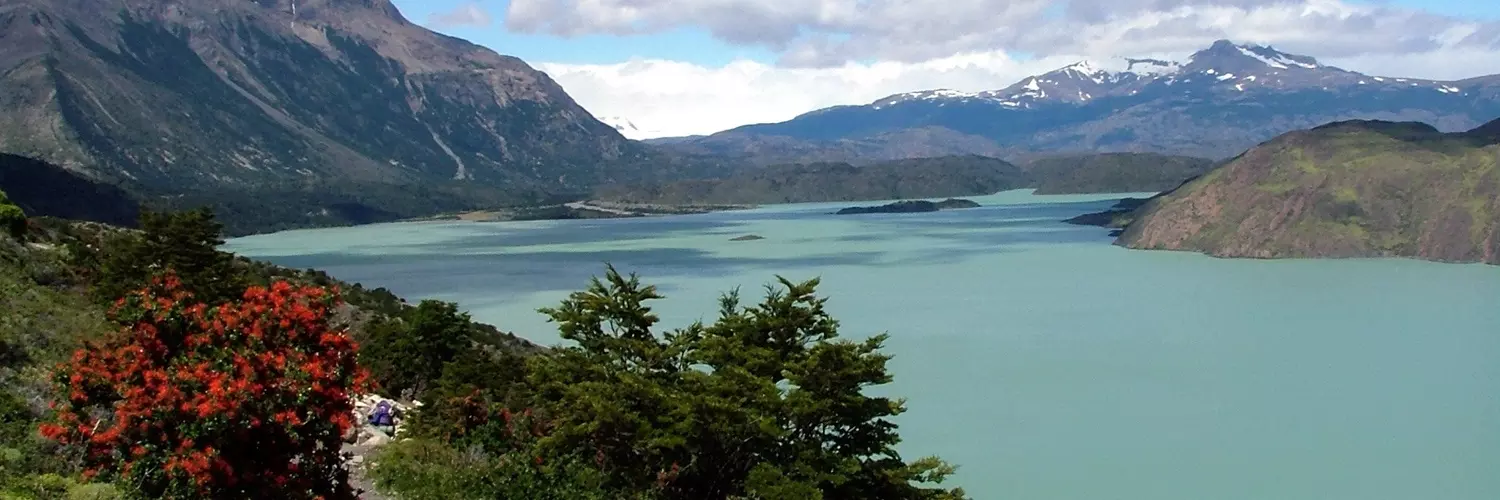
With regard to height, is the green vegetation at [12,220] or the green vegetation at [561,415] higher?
the green vegetation at [12,220]

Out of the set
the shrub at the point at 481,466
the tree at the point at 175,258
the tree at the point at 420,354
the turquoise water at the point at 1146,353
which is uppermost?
the tree at the point at 175,258

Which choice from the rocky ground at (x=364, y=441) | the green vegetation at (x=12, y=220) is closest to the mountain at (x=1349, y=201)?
the rocky ground at (x=364, y=441)

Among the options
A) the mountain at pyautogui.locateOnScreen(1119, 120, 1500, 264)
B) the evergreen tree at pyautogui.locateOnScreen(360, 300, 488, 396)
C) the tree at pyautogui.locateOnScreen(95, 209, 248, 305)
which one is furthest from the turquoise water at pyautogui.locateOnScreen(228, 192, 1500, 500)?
the tree at pyautogui.locateOnScreen(95, 209, 248, 305)

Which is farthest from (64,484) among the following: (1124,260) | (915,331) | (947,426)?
(1124,260)

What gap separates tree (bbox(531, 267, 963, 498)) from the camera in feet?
73.0

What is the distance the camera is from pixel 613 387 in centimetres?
2362

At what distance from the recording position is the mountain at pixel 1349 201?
116 meters

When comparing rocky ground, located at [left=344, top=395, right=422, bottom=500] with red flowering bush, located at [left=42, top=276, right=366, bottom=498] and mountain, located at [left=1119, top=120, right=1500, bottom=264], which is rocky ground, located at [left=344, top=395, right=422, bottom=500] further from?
mountain, located at [left=1119, top=120, right=1500, bottom=264]

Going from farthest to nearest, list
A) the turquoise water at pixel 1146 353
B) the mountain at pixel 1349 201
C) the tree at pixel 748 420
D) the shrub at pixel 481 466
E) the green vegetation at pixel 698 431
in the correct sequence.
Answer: the mountain at pixel 1349 201, the turquoise water at pixel 1146 353, the tree at pixel 748 420, the green vegetation at pixel 698 431, the shrub at pixel 481 466

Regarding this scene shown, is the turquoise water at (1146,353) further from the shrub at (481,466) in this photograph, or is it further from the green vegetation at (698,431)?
the shrub at (481,466)

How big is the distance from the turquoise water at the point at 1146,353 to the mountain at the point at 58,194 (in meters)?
20.4

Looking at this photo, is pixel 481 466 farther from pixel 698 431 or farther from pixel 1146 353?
pixel 1146 353

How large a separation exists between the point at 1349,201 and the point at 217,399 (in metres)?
129

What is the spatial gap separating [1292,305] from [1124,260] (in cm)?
4211
